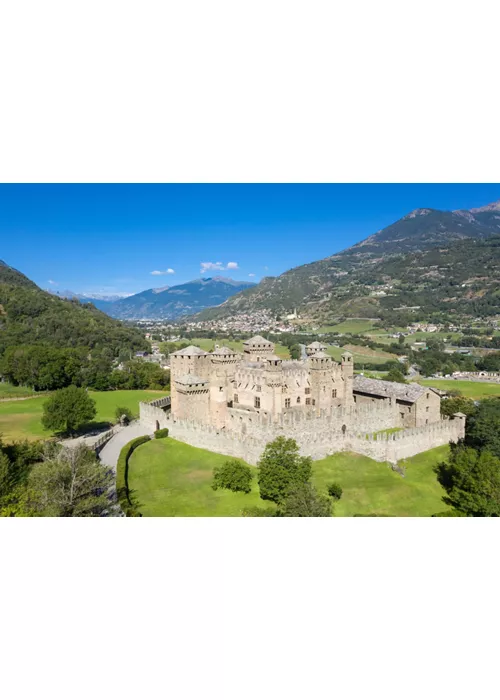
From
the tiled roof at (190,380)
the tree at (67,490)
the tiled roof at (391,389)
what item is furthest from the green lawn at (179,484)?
the tiled roof at (391,389)

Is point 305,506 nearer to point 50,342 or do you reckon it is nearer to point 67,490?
point 67,490

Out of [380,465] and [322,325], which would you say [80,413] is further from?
[322,325]

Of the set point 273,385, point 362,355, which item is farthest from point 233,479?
point 362,355

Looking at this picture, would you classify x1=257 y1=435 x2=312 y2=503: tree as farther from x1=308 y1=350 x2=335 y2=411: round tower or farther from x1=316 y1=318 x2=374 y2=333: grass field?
x1=316 y1=318 x2=374 y2=333: grass field

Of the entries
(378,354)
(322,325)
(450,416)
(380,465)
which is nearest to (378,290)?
(322,325)

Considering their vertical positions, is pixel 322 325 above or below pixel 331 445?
above

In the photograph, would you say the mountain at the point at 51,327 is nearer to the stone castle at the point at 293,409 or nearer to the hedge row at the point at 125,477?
the hedge row at the point at 125,477
